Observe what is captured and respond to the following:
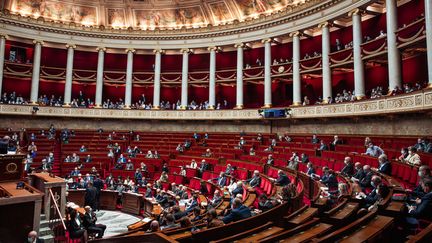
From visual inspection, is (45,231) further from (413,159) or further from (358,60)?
(358,60)

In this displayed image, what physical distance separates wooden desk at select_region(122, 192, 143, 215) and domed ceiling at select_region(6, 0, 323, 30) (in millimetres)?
16867

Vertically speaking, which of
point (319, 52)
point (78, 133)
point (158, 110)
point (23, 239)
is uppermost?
point (319, 52)

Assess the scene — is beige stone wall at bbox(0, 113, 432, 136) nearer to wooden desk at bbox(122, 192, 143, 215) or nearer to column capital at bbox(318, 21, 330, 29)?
column capital at bbox(318, 21, 330, 29)

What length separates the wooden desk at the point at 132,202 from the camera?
44.9 feet

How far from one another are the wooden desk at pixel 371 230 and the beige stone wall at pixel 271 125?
1090cm

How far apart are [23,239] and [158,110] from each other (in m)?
19.7

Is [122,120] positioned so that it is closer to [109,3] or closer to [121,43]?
[121,43]

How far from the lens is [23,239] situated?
7285 millimetres

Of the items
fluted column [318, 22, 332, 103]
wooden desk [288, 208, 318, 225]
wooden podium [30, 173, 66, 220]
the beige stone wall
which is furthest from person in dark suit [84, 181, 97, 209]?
fluted column [318, 22, 332, 103]

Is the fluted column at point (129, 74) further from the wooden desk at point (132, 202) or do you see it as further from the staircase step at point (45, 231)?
the staircase step at point (45, 231)

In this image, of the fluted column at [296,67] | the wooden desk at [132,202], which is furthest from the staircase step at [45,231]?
the fluted column at [296,67]

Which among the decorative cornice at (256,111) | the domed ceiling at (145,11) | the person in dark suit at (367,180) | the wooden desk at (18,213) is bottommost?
the wooden desk at (18,213)

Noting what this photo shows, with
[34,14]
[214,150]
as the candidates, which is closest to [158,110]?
[214,150]

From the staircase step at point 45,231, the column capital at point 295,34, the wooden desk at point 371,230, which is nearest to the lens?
the wooden desk at point 371,230
